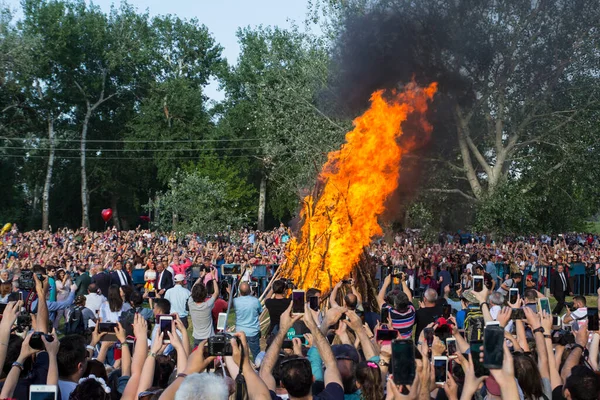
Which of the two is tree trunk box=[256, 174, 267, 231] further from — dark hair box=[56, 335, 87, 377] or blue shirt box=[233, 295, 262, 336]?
dark hair box=[56, 335, 87, 377]

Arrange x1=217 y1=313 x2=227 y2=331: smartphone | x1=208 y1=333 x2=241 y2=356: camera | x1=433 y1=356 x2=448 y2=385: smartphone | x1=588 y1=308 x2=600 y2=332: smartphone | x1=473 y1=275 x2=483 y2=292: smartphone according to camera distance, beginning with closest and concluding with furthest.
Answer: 1. x1=208 y1=333 x2=241 y2=356: camera
2. x1=433 y1=356 x2=448 y2=385: smartphone
3. x1=217 y1=313 x2=227 y2=331: smartphone
4. x1=588 y1=308 x2=600 y2=332: smartphone
5. x1=473 y1=275 x2=483 y2=292: smartphone

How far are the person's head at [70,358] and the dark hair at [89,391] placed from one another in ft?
2.91

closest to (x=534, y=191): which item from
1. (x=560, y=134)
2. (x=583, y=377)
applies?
(x=560, y=134)

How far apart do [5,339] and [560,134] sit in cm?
2808

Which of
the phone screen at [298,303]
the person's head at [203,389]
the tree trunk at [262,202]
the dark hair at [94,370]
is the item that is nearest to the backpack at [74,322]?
the dark hair at [94,370]

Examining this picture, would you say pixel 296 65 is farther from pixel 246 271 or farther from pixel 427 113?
pixel 246 271

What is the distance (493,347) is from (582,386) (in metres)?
1.40

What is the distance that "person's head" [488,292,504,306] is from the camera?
1028cm

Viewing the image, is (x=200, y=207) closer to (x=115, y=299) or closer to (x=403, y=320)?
(x=115, y=299)

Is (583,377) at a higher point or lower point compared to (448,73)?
lower

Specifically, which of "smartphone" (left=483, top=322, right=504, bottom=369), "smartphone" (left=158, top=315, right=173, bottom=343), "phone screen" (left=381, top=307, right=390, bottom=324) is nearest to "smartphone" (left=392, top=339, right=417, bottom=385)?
"smartphone" (left=483, top=322, right=504, bottom=369)

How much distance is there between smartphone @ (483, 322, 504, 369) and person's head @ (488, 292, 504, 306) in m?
6.50

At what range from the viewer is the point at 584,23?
94.8 feet

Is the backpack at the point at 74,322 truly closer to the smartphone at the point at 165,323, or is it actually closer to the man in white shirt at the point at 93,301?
the man in white shirt at the point at 93,301
